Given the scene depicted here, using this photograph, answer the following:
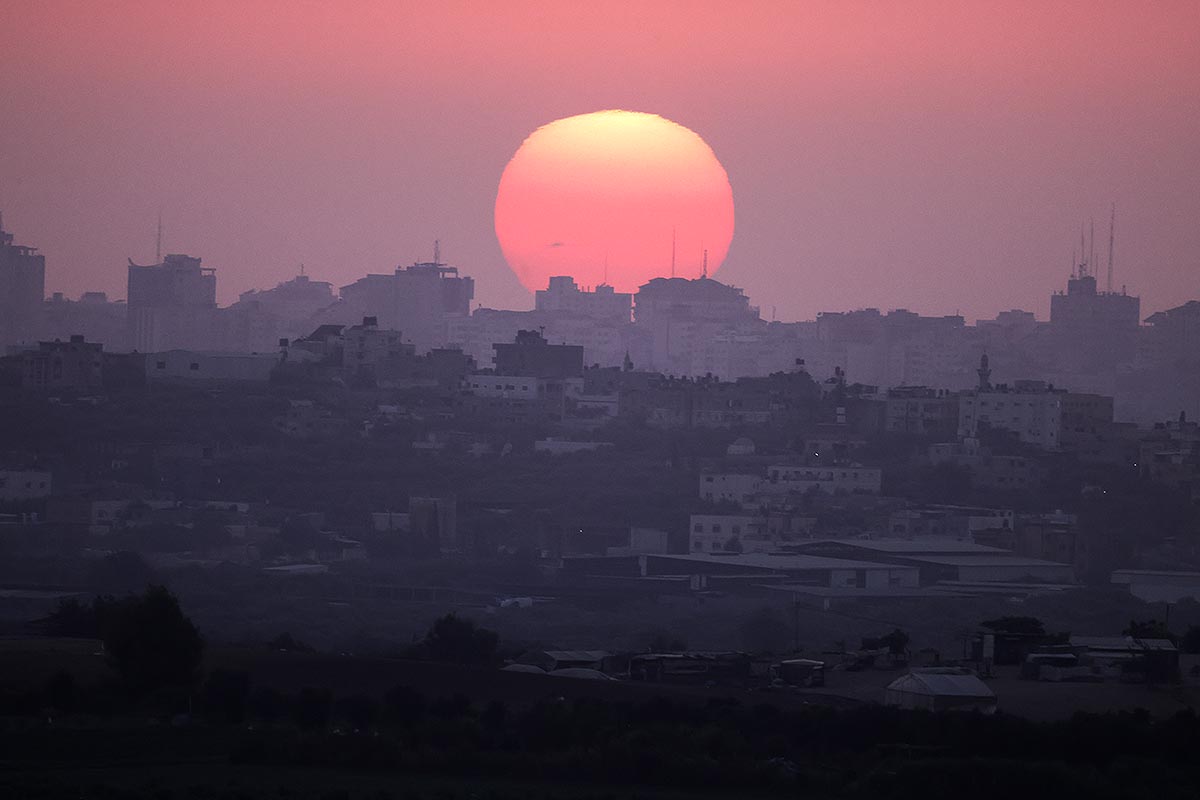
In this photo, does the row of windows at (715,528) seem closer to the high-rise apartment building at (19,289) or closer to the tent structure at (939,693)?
the tent structure at (939,693)

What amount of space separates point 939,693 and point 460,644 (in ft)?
18.8

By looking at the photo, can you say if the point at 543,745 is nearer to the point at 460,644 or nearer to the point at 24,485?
the point at 460,644

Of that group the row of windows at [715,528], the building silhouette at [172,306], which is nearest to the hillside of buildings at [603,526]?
the row of windows at [715,528]

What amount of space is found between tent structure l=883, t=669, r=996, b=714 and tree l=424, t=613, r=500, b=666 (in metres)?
4.69

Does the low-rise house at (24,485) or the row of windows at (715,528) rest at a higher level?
the low-rise house at (24,485)

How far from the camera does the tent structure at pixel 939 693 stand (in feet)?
76.6

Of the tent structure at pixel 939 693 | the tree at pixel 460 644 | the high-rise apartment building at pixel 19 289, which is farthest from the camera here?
the high-rise apartment building at pixel 19 289

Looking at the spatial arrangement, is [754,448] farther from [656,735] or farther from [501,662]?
[656,735]

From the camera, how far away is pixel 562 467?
53531 millimetres

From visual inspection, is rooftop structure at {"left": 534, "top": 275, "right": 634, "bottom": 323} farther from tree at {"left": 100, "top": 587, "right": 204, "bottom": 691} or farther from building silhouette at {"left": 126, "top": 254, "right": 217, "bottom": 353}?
tree at {"left": 100, "top": 587, "right": 204, "bottom": 691}

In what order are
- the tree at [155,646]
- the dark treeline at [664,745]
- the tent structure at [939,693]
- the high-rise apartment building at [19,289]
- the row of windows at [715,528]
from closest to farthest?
the dark treeline at [664,745] < the tent structure at [939,693] < the tree at [155,646] < the row of windows at [715,528] < the high-rise apartment building at [19,289]

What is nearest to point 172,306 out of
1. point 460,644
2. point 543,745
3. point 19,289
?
point 19,289

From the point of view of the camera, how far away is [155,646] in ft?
79.7

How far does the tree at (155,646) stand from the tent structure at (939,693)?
5.91 m
